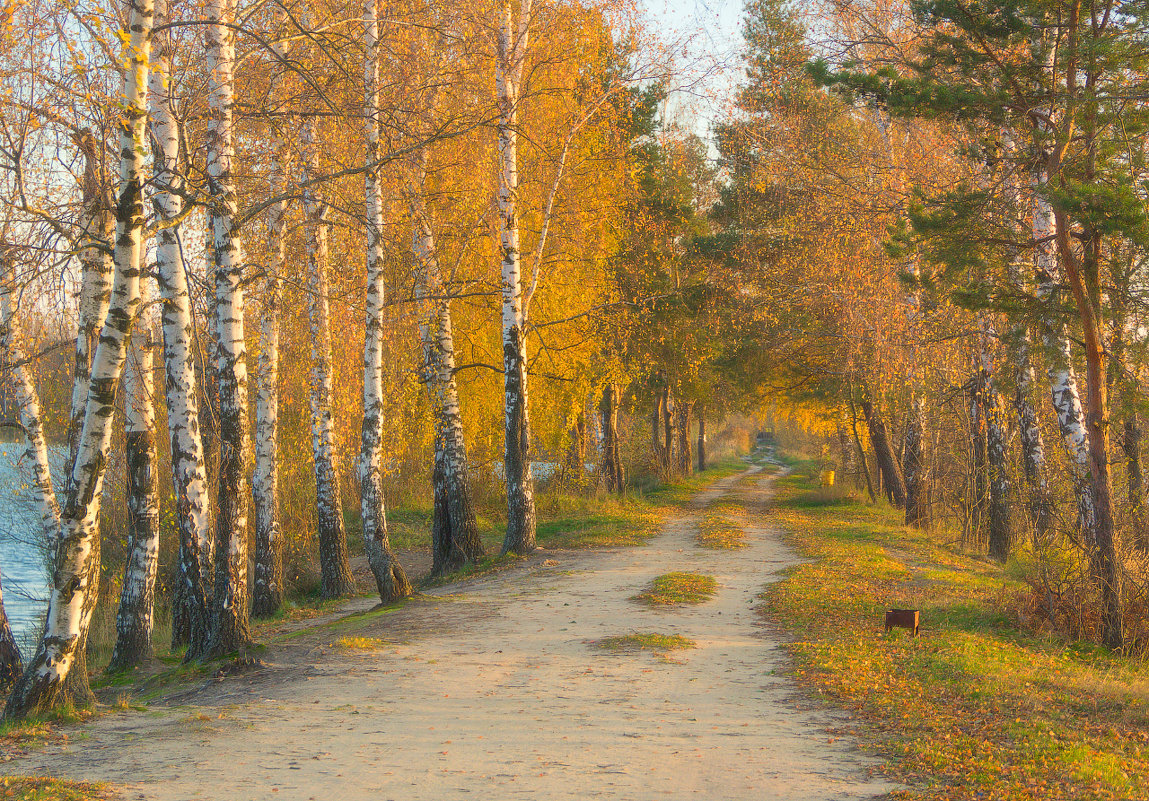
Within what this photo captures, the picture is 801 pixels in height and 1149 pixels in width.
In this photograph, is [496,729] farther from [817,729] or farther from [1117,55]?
[1117,55]

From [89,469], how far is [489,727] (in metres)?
3.75

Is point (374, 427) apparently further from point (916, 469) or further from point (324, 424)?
point (916, 469)

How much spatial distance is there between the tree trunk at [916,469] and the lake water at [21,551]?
1914cm

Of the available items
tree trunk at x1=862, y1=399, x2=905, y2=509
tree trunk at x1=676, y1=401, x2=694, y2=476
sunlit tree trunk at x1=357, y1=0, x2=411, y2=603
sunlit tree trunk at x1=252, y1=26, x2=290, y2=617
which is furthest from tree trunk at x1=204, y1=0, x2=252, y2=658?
tree trunk at x1=676, y1=401, x2=694, y2=476

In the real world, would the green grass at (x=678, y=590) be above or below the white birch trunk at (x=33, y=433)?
below

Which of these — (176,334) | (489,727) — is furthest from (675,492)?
(489,727)

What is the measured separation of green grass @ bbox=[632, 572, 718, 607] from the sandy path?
1.04 m

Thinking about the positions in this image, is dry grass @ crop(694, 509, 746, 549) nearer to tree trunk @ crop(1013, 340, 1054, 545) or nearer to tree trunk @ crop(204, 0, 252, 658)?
tree trunk @ crop(1013, 340, 1054, 545)

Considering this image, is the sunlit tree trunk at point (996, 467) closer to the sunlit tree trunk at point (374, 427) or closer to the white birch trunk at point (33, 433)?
the sunlit tree trunk at point (374, 427)

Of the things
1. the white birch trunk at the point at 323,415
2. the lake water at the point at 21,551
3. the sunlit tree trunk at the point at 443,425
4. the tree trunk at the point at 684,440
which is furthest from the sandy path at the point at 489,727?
the tree trunk at the point at 684,440

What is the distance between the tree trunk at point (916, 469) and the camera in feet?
72.7

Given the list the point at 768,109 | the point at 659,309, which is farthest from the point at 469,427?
the point at 768,109

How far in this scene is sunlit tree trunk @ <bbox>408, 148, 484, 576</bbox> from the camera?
48.8 feet

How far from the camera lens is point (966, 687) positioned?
719 cm
